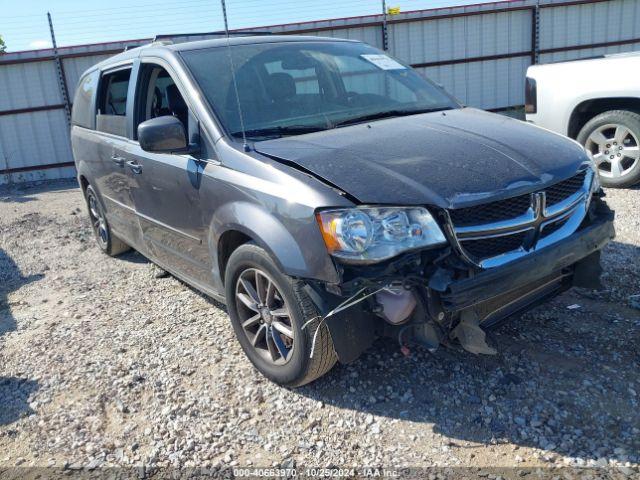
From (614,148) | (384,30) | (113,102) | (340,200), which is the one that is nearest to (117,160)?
(113,102)

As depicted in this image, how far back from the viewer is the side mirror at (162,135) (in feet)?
10.7

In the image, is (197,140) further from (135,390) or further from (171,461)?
(171,461)

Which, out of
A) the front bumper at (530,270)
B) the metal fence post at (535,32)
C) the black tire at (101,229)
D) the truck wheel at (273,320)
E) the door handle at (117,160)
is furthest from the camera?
the metal fence post at (535,32)

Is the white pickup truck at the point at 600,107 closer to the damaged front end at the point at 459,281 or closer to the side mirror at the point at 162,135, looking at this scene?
the damaged front end at the point at 459,281

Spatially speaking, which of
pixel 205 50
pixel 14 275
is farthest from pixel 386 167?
pixel 14 275

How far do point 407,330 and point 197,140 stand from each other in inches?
66.3

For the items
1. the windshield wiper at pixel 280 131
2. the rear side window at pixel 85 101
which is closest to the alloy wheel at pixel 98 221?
the rear side window at pixel 85 101

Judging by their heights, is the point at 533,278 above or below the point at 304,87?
below

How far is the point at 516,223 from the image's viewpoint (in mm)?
2777

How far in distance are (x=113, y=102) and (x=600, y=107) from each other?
542cm

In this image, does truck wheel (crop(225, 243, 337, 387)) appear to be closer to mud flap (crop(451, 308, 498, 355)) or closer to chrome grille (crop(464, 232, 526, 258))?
mud flap (crop(451, 308, 498, 355))

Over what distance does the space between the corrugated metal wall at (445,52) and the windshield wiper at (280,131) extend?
988cm

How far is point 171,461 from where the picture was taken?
2.78m

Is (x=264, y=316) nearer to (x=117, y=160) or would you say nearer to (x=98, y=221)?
(x=117, y=160)
